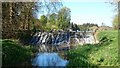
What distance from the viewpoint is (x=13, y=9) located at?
5.69m

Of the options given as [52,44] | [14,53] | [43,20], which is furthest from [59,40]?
[14,53]

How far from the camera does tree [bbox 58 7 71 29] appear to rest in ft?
19.2

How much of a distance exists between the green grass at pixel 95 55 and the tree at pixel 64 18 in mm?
696

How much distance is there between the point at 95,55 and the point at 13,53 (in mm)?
1570

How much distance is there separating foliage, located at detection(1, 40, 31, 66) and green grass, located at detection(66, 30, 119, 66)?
898 millimetres

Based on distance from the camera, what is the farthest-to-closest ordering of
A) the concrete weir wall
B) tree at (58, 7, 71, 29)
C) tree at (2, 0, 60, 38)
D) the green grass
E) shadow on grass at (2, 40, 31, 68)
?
the concrete weir wall < tree at (58, 7, 71, 29) < the green grass < tree at (2, 0, 60, 38) < shadow on grass at (2, 40, 31, 68)

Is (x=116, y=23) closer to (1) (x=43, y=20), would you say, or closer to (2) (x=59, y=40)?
(2) (x=59, y=40)

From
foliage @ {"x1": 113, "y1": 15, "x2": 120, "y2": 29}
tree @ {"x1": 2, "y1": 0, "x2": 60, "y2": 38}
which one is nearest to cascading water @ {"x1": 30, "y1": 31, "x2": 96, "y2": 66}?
tree @ {"x1": 2, "y1": 0, "x2": 60, "y2": 38}

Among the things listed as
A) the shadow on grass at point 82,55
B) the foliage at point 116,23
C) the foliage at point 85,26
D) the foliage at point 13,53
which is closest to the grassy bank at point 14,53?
the foliage at point 13,53

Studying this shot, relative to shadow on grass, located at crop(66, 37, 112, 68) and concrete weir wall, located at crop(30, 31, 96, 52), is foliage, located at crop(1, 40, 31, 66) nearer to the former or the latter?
concrete weir wall, located at crop(30, 31, 96, 52)

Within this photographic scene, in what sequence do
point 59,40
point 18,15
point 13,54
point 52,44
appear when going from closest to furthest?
point 13,54 < point 18,15 < point 59,40 < point 52,44

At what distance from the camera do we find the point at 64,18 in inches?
244

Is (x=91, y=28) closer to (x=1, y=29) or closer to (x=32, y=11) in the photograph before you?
(x=32, y=11)

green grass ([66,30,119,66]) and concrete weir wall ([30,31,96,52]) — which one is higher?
concrete weir wall ([30,31,96,52])
